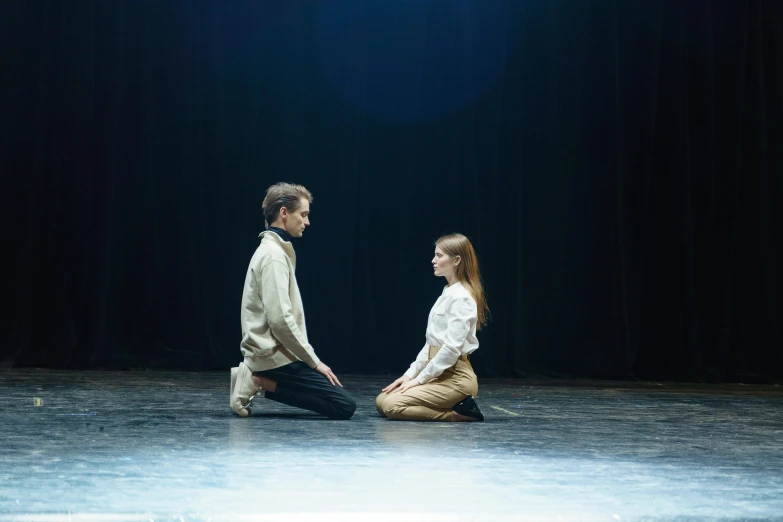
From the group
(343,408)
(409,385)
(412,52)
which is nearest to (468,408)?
(409,385)

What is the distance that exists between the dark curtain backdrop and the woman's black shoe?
8.84ft

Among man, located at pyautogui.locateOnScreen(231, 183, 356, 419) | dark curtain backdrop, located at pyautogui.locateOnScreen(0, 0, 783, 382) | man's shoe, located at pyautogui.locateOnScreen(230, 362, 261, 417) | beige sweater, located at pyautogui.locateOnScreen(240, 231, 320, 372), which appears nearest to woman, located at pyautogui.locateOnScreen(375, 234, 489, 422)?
man, located at pyautogui.locateOnScreen(231, 183, 356, 419)

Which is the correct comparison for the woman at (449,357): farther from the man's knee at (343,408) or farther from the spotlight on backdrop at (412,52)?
the spotlight on backdrop at (412,52)

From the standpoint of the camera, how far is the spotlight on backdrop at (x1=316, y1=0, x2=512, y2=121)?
6512mm

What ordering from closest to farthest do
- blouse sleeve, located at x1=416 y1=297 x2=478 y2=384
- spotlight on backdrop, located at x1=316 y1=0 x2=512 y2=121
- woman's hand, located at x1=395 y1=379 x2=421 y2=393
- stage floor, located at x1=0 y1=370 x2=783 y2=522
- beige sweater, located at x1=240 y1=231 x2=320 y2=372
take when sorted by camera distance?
stage floor, located at x1=0 y1=370 x2=783 y2=522 → beige sweater, located at x1=240 y1=231 x2=320 y2=372 → blouse sleeve, located at x1=416 y1=297 x2=478 y2=384 → woman's hand, located at x1=395 y1=379 x2=421 y2=393 → spotlight on backdrop, located at x1=316 y1=0 x2=512 y2=121

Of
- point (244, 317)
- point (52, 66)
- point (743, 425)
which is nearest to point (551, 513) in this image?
point (244, 317)

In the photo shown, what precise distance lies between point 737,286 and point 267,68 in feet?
12.3

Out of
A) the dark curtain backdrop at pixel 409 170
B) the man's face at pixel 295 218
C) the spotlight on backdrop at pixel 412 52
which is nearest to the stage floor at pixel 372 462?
the man's face at pixel 295 218

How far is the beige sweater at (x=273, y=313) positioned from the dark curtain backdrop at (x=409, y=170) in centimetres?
286

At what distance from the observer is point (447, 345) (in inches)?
140

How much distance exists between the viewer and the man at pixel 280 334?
346cm

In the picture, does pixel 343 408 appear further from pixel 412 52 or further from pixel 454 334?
pixel 412 52

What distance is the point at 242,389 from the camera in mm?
3621

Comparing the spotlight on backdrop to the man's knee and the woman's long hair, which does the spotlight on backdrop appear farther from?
the man's knee
